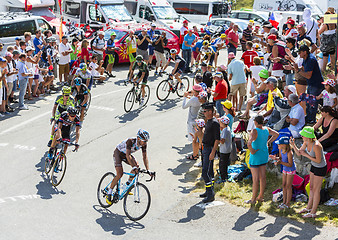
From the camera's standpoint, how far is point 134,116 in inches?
652

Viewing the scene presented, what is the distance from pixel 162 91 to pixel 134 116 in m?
2.08

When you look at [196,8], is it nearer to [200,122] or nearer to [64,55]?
[64,55]

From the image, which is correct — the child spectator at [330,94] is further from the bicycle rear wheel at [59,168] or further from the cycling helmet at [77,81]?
the cycling helmet at [77,81]

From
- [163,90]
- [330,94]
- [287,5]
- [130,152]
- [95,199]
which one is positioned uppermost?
[287,5]

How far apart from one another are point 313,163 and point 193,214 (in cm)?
261

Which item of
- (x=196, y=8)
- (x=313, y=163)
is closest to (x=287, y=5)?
(x=196, y=8)

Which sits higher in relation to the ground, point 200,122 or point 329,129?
point 329,129

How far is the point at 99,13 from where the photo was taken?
27.5m

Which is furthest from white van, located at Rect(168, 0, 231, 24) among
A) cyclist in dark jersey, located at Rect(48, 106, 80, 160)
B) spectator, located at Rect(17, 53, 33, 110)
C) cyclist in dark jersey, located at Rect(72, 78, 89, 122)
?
cyclist in dark jersey, located at Rect(48, 106, 80, 160)

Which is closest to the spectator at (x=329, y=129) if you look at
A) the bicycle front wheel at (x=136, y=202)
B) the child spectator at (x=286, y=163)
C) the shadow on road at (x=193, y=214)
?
the child spectator at (x=286, y=163)

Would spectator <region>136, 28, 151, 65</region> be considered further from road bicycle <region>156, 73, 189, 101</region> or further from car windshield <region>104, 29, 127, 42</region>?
road bicycle <region>156, 73, 189, 101</region>

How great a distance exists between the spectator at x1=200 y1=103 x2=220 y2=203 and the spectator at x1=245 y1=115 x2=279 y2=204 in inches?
32.4

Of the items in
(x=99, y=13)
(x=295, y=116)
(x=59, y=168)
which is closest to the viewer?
(x=295, y=116)

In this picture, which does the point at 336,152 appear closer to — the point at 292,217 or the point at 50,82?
the point at 292,217
